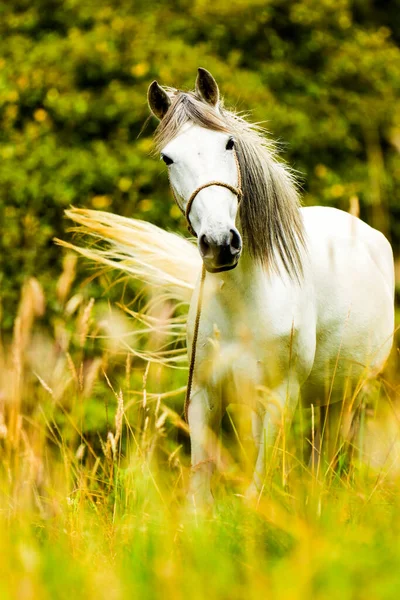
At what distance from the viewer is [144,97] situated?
730 centimetres

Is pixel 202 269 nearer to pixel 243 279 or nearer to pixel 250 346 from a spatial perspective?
pixel 243 279

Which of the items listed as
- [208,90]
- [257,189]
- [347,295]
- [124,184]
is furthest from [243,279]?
[124,184]

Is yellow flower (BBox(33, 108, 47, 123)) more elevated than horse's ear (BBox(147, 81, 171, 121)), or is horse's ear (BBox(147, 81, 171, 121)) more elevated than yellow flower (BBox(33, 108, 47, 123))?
yellow flower (BBox(33, 108, 47, 123))

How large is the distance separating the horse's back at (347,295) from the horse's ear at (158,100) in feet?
2.81

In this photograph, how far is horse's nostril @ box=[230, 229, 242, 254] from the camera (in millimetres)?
2738

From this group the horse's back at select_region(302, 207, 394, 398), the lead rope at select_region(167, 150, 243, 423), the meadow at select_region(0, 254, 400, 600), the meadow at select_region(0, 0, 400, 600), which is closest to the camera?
the meadow at select_region(0, 254, 400, 600)

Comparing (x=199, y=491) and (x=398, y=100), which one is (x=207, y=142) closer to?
(x=199, y=491)

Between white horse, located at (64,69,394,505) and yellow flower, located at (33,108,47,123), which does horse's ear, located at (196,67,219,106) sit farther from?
yellow flower, located at (33,108,47,123)

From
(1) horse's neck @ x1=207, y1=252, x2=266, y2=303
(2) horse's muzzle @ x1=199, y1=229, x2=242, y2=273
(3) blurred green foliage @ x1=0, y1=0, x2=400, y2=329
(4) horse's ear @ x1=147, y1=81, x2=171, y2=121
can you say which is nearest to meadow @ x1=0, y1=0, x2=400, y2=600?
(3) blurred green foliage @ x1=0, y1=0, x2=400, y2=329

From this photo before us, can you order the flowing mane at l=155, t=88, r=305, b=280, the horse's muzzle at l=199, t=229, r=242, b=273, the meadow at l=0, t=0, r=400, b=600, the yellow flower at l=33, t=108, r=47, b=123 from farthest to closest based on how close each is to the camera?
the yellow flower at l=33, t=108, r=47, b=123, the meadow at l=0, t=0, r=400, b=600, the flowing mane at l=155, t=88, r=305, b=280, the horse's muzzle at l=199, t=229, r=242, b=273

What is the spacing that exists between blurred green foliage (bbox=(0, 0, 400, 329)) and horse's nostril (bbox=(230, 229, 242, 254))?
4180 mm

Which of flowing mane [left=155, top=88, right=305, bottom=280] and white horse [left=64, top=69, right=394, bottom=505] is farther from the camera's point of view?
flowing mane [left=155, top=88, right=305, bottom=280]

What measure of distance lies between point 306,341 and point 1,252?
166 inches

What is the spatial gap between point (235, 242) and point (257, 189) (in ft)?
1.57
